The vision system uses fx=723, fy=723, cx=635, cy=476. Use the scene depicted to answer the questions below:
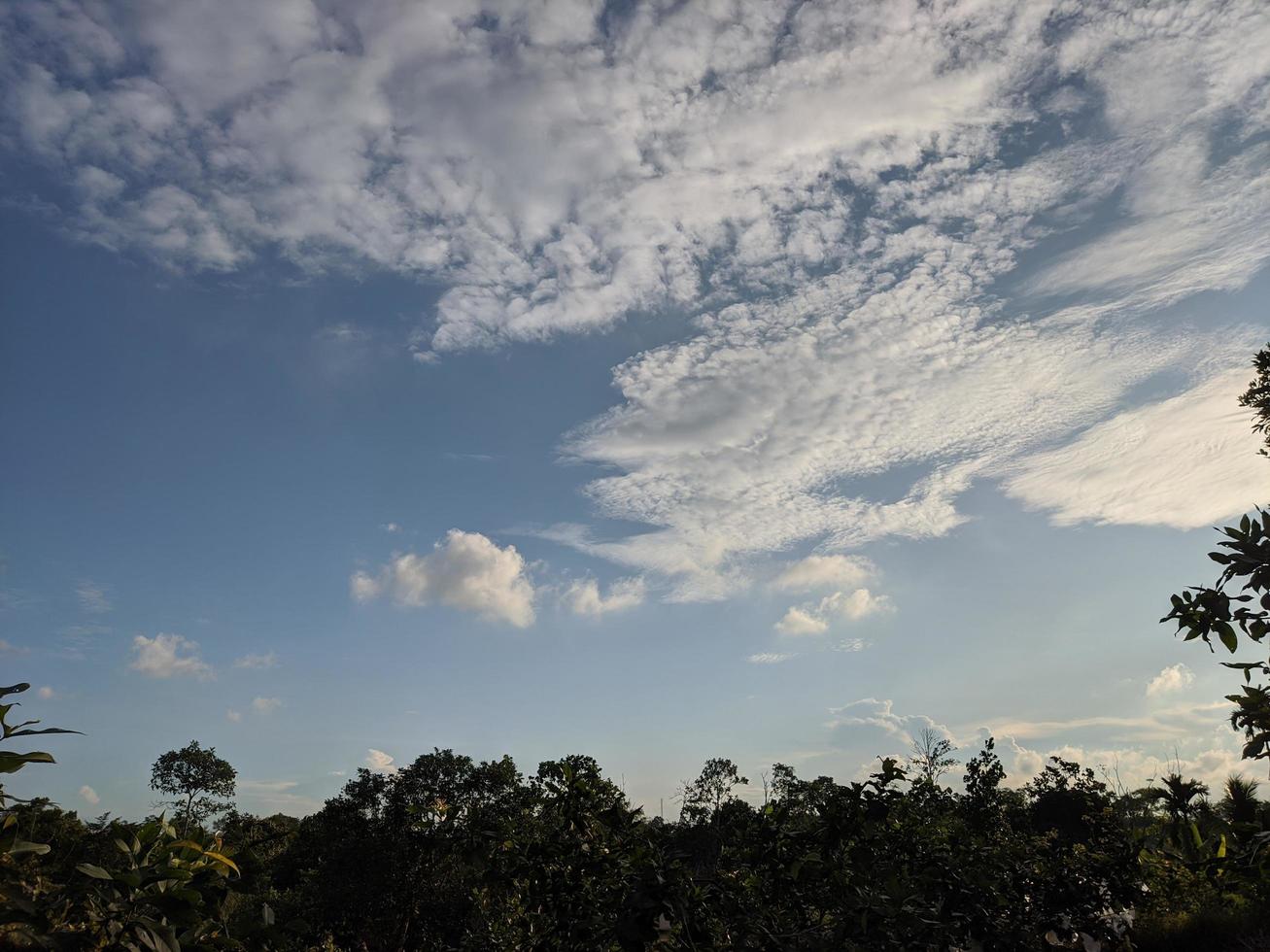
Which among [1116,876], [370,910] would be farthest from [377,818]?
[1116,876]

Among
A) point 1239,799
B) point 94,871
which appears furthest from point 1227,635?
point 1239,799

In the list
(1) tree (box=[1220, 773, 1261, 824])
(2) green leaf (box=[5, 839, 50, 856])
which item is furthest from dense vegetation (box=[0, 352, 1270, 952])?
(1) tree (box=[1220, 773, 1261, 824])

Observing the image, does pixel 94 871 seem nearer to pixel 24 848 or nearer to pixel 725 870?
pixel 24 848

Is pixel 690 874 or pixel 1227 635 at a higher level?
pixel 1227 635

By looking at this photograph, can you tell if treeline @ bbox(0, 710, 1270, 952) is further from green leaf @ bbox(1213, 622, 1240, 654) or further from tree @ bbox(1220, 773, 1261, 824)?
tree @ bbox(1220, 773, 1261, 824)

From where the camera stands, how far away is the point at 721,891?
4949mm

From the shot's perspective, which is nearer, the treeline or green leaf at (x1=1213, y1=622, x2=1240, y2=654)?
the treeline

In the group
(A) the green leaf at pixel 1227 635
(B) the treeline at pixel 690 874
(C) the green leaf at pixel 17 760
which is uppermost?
(A) the green leaf at pixel 1227 635

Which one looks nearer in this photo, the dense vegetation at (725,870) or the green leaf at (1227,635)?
the dense vegetation at (725,870)

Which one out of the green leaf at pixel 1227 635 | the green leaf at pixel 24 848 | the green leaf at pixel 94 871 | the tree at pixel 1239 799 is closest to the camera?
the green leaf at pixel 24 848

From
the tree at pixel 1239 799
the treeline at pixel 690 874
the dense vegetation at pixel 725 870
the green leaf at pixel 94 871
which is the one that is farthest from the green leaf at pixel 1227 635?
the tree at pixel 1239 799

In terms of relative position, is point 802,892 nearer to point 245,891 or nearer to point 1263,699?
point 1263,699

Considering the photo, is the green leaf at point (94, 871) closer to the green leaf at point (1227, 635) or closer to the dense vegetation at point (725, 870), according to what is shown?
the dense vegetation at point (725, 870)

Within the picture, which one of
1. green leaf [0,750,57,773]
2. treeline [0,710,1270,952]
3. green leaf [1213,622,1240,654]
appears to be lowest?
treeline [0,710,1270,952]
